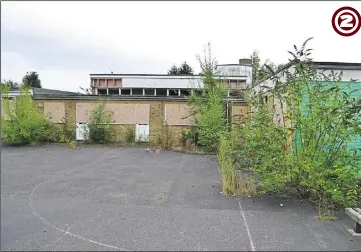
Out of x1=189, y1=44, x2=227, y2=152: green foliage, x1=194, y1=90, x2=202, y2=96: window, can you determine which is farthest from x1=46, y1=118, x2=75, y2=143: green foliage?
x1=194, y1=90, x2=202, y2=96: window

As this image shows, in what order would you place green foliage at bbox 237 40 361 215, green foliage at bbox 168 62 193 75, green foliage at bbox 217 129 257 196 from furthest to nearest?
green foliage at bbox 168 62 193 75, green foliage at bbox 217 129 257 196, green foliage at bbox 237 40 361 215

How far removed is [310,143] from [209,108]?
7897 mm

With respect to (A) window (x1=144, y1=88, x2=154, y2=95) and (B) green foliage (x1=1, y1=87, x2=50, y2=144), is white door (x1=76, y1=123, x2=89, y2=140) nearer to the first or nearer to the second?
(B) green foliage (x1=1, y1=87, x2=50, y2=144)

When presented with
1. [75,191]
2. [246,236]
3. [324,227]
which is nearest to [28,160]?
[75,191]

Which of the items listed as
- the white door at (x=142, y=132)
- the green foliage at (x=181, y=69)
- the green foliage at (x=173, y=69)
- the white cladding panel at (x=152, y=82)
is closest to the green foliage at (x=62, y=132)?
the white door at (x=142, y=132)

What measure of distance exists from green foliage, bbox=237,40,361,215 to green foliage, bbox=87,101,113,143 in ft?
34.5

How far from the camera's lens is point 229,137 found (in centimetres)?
664

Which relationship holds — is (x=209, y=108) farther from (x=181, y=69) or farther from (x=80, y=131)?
(x=181, y=69)

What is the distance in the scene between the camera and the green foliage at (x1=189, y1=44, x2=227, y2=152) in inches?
485

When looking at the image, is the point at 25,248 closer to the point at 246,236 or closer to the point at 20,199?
the point at 20,199

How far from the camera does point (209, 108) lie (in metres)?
12.9

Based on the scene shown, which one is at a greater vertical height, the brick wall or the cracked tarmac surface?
the brick wall

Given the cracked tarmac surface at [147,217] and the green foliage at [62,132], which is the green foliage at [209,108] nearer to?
the cracked tarmac surface at [147,217]

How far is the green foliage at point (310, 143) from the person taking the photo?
4910 mm
